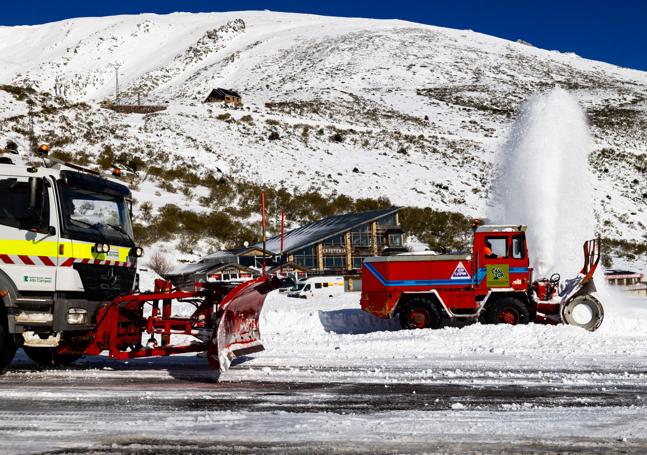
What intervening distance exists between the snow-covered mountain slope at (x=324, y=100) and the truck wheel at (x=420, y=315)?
1504 centimetres

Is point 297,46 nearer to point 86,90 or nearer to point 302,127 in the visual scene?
point 86,90

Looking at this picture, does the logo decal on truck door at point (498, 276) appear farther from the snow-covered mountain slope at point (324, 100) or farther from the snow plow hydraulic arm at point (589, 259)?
the snow-covered mountain slope at point (324, 100)

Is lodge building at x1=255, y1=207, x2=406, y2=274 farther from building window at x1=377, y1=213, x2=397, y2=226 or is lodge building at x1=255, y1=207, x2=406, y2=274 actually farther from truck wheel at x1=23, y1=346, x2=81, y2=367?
truck wheel at x1=23, y1=346, x2=81, y2=367

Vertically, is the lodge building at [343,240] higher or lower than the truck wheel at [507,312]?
higher

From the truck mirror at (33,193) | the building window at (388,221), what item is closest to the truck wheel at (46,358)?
the truck mirror at (33,193)

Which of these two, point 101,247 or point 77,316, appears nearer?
point 77,316

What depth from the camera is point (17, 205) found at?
8.45m

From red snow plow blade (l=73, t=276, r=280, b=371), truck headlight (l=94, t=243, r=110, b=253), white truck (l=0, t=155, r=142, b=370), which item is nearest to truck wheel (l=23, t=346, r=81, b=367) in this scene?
red snow plow blade (l=73, t=276, r=280, b=371)

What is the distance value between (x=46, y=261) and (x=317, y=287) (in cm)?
3052

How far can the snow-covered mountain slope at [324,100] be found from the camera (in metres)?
55.2

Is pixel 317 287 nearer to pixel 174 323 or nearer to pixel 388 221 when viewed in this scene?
pixel 388 221

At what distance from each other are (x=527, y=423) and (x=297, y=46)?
5384 inches

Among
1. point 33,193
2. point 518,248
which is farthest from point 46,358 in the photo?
point 518,248

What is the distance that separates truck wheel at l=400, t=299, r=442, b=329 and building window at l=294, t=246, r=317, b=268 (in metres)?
30.1
